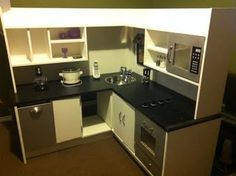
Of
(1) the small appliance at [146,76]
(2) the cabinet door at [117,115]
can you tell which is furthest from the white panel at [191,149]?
(1) the small appliance at [146,76]

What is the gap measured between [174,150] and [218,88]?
681mm

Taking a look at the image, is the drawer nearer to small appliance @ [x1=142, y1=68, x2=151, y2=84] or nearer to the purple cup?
small appliance @ [x1=142, y1=68, x2=151, y2=84]

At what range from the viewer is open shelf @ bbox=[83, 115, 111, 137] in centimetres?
280

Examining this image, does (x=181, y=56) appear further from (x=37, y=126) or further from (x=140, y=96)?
(x=37, y=126)

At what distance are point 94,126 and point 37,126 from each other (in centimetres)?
84

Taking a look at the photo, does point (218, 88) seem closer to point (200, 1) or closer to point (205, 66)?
point (205, 66)

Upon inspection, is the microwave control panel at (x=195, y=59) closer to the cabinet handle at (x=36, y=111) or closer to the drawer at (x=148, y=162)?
the drawer at (x=148, y=162)

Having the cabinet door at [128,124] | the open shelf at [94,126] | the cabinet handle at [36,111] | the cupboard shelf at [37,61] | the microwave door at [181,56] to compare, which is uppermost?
the microwave door at [181,56]

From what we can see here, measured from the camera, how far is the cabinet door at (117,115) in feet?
8.28

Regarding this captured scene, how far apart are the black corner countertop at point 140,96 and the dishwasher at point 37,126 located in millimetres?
80

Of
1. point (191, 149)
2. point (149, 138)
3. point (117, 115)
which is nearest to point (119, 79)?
point (117, 115)

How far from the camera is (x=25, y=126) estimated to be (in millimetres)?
2270

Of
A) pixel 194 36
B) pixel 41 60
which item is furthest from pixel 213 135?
pixel 41 60

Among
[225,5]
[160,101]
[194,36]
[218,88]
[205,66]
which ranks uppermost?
[225,5]
